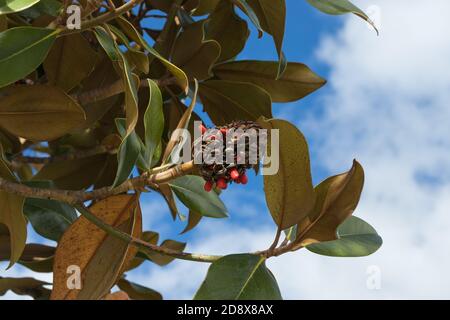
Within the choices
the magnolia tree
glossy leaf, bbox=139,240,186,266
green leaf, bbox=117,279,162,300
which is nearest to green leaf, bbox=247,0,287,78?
the magnolia tree

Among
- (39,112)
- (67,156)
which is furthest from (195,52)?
(67,156)

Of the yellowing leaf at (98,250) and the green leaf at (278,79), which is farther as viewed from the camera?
the green leaf at (278,79)

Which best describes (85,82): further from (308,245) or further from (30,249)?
(308,245)

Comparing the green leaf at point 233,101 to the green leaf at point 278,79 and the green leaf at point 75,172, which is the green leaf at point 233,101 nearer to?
the green leaf at point 278,79

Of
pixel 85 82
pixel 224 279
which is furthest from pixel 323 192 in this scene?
pixel 85 82

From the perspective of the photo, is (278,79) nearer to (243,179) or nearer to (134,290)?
(243,179)

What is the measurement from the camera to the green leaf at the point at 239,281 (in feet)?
3.95

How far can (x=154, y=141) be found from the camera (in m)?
1.37

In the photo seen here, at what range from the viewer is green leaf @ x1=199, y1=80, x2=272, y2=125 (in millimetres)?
1642

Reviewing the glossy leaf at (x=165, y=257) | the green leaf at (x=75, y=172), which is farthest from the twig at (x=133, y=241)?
the green leaf at (x=75, y=172)

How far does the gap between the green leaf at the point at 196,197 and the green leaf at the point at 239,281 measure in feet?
1.04

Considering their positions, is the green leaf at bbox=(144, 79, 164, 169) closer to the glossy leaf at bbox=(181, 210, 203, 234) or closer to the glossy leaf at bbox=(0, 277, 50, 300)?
the glossy leaf at bbox=(181, 210, 203, 234)

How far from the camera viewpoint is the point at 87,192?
141cm
